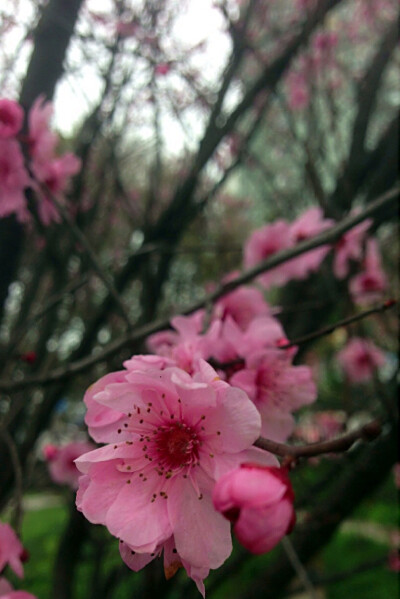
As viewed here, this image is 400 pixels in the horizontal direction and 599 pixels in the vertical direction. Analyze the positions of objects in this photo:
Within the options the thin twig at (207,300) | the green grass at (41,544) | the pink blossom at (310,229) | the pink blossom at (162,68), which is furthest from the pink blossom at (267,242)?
the green grass at (41,544)

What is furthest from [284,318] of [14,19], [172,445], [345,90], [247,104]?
[345,90]

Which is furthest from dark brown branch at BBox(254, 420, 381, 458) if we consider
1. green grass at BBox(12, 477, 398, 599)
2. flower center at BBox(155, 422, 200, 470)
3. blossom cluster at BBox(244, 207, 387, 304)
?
green grass at BBox(12, 477, 398, 599)

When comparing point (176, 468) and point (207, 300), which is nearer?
point (176, 468)

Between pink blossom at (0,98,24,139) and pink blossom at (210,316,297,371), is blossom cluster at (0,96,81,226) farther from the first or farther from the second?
pink blossom at (210,316,297,371)

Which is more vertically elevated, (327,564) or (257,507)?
(257,507)

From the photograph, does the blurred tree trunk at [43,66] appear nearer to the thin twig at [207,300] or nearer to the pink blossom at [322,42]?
the thin twig at [207,300]

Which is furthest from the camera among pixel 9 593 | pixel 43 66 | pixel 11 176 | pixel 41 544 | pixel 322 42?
pixel 41 544

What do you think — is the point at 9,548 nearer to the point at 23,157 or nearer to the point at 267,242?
the point at 23,157

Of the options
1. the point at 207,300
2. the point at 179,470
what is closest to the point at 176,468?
the point at 179,470
